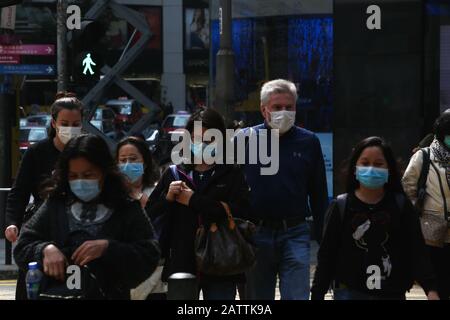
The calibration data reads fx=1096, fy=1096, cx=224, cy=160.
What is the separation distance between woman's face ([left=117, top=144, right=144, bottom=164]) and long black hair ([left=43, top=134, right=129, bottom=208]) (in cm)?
213

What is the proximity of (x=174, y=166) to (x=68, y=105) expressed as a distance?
86 cm

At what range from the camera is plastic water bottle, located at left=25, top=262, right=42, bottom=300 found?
4.88 m

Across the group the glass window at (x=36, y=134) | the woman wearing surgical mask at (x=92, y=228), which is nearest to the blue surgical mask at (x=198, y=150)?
the woman wearing surgical mask at (x=92, y=228)

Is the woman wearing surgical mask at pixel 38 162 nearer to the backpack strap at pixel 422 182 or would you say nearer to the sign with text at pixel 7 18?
the backpack strap at pixel 422 182

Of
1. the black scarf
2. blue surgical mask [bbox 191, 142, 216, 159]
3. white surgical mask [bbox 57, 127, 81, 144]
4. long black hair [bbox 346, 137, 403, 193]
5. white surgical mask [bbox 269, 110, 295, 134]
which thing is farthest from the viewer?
the black scarf

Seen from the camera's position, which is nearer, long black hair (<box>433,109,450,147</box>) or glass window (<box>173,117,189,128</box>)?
long black hair (<box>433,109,450,147</box>)

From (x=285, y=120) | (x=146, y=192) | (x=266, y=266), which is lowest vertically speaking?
(x=266, y=266)

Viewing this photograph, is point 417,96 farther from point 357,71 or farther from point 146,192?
point 146,192

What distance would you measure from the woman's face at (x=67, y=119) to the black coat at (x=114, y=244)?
193cm

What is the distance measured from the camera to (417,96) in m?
16.1

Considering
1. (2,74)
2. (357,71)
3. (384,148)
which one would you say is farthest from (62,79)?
(384,148)

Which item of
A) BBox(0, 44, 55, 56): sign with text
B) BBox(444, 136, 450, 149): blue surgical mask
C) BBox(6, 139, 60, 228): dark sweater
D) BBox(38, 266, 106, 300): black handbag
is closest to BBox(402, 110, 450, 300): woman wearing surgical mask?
BBox(444, 136, 450, 149): blue surgical mask

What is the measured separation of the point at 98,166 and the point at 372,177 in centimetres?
151

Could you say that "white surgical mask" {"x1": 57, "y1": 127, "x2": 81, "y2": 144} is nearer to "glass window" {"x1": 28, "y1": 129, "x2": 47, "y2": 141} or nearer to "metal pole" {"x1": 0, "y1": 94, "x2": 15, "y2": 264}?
"metal pole" {"x1": 0, "y1": 94, "x2": 15, "y2": 264}
